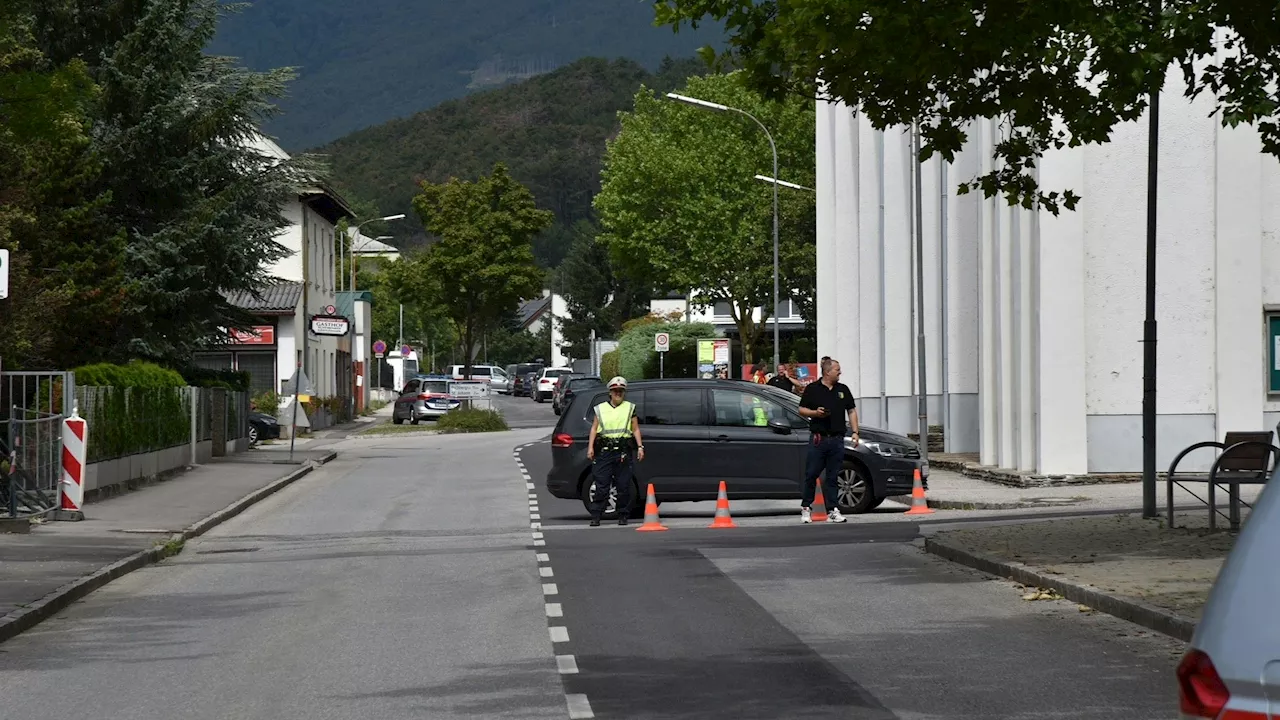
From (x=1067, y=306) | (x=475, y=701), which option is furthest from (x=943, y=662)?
(x=1067, y=306)

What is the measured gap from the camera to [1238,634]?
398cm

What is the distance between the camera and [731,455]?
22.3 m

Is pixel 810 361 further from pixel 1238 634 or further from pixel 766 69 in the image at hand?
pixel 1238 634

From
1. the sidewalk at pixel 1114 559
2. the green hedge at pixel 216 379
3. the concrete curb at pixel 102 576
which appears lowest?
Answer: the concrete curb at pixel 102 576

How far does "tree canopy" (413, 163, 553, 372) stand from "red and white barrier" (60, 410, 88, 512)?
181ft

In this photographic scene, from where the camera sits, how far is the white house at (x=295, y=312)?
6009 cm

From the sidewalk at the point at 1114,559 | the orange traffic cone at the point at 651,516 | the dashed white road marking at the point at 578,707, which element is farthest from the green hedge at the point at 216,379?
the dashed white road marking at the point at 578,707

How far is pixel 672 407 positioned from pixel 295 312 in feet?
130

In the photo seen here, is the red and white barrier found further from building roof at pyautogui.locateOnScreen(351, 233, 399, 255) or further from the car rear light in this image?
building roof at pyautogui.locateOnScreen(351, 233, 399, 255)

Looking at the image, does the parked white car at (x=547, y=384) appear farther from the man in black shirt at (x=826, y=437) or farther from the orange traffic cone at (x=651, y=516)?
the orange traffic cone at (x=651, y=516)

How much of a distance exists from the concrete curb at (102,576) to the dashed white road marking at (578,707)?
475 centimetres

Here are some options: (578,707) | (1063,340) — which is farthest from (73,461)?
(578,707)

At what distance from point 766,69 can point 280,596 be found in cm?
554

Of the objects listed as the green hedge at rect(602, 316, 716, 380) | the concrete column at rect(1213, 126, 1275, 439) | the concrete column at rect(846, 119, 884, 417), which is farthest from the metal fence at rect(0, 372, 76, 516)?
the green hedge at rect(602, 316, 716, 380)
